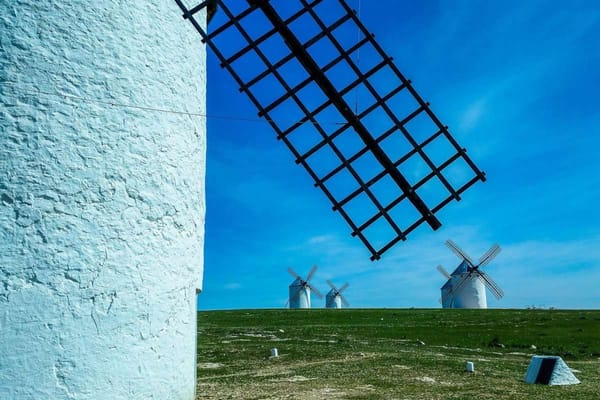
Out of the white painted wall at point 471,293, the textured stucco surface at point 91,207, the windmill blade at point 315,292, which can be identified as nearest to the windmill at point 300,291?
the windmill blade at point 315,292

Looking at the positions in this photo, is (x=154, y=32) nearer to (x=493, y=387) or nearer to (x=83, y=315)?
(x=83, y=315)

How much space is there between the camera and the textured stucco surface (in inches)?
221

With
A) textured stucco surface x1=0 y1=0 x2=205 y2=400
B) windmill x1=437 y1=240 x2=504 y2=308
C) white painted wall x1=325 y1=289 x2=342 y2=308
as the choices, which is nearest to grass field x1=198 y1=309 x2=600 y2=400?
textured stucco surface x1=0 y1=0 x2=205 y2=400

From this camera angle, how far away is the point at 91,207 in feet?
19.9

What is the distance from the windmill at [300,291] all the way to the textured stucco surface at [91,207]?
54850 mm

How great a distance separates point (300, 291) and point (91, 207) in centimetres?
5635

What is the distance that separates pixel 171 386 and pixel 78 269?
6.34 ft

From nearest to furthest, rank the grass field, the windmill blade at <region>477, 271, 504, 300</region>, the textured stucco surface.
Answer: the textured stucco surface < the grass field < the windmill blade at <region>477, 271, 504, 300</region>

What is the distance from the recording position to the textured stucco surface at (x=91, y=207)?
18.5ft

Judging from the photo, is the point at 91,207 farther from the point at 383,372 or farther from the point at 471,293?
the point at 471,293

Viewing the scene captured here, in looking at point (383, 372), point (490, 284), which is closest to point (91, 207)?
point (383, 372)

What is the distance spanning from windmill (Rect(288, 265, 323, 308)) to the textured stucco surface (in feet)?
180

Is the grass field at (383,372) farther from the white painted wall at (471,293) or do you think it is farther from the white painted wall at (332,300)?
the white painted wall at (332,300)

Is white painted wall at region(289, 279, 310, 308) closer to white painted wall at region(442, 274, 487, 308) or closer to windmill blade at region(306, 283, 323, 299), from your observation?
windmill blade at region(306, 283, 323, 299)
